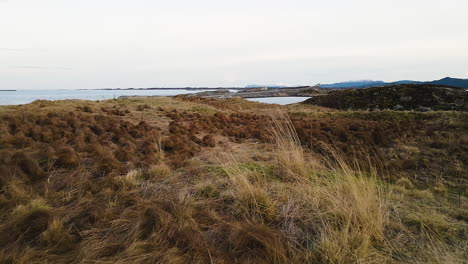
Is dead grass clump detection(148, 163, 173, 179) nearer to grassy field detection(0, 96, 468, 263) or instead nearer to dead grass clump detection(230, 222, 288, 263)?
grassy field detection(0, 96, 468, 263)

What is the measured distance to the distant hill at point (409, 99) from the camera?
23.4 m

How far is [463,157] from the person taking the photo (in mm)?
5953

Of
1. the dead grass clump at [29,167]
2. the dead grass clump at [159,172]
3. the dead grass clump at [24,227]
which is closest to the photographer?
the dead grass clump at [24,227]

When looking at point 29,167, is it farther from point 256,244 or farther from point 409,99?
point 409,99

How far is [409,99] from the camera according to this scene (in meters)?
26.5

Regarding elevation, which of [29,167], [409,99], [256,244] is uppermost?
[29,167]

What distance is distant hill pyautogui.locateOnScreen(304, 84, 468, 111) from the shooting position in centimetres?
→ 2336

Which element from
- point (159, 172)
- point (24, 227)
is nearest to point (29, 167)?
point (24, 227)

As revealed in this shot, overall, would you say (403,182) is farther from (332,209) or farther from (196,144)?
(196,144)

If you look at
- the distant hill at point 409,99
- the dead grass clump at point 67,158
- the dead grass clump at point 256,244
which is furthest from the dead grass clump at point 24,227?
the distant hill at point 409,99

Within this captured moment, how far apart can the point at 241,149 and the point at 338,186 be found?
12.7ft

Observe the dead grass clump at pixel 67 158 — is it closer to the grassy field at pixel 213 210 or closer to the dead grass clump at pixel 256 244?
the grassy field at pixel 213 210

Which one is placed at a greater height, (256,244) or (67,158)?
(67,158)

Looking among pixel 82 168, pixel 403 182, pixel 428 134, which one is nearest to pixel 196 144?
pixel 82 168
